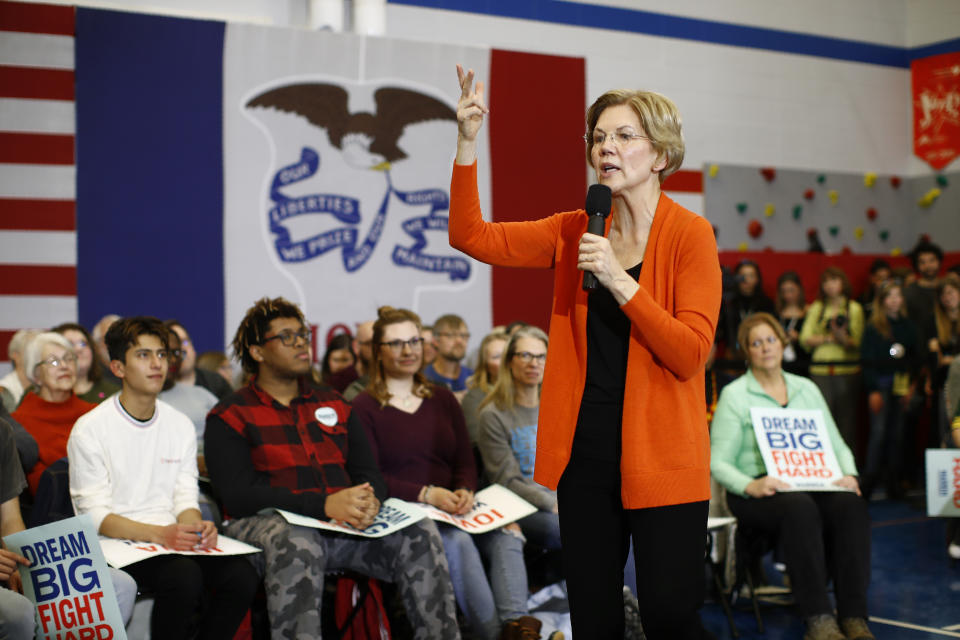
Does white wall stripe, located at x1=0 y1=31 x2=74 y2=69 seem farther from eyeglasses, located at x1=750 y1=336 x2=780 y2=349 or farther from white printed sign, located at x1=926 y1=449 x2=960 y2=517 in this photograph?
white printed sign, located at x1=926 y1=449 x2=960 y2=517

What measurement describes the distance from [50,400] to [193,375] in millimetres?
1069

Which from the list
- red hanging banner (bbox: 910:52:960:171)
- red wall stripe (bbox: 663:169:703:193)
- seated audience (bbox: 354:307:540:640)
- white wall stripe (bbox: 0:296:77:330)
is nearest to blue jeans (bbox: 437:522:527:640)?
seated audience (bbox: 354:307:540:640)

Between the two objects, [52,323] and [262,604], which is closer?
[262,604]

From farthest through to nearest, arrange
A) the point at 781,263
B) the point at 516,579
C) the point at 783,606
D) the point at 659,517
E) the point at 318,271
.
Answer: the point at 781,263
the point at 318,271
the point at 783,606
the point at 516,579
the point at 659,517

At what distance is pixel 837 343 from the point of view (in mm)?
7027

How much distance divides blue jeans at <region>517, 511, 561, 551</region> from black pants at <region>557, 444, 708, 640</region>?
1.88m

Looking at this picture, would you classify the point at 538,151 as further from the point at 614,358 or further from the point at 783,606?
the point at 614,358

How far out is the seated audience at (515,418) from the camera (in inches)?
150

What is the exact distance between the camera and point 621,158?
1.70m

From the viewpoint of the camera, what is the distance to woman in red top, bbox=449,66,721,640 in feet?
5.38

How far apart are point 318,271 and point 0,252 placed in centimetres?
188

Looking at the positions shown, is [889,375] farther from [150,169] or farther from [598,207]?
[598,207]

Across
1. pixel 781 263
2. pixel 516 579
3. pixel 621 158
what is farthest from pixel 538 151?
pixel 621 158

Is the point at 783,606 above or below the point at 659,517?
below
